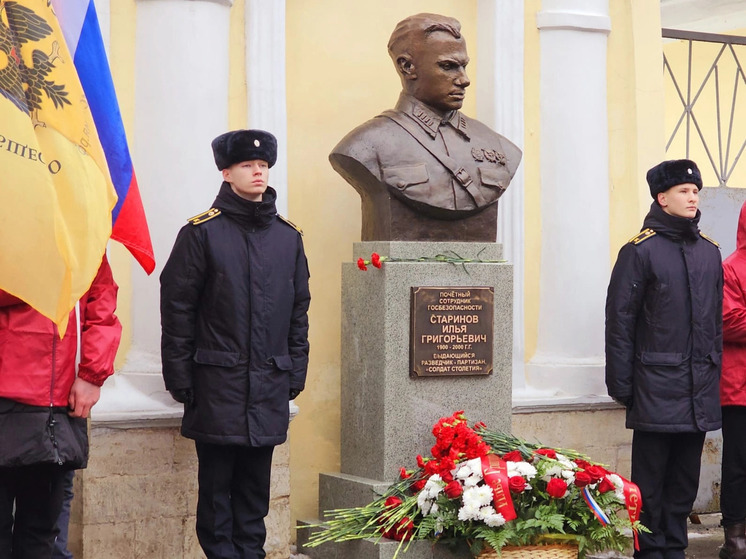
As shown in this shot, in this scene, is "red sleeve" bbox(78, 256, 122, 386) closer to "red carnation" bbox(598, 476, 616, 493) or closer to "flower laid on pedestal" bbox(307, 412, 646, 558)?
"flower laid on pedestal" bbox(307, 412, 646, 558)

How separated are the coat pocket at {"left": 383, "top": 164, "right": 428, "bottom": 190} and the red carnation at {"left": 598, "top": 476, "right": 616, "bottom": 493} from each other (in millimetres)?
1558

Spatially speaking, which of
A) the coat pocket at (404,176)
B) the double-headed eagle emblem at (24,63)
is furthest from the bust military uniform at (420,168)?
the double-headed eagle emblem at (24,63)

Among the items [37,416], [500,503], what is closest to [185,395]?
[37,416]

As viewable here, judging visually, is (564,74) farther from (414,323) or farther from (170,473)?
(170,473)

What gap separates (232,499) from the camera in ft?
16.4

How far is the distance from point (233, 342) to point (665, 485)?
7.27ft

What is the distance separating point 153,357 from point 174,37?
149 centimetres

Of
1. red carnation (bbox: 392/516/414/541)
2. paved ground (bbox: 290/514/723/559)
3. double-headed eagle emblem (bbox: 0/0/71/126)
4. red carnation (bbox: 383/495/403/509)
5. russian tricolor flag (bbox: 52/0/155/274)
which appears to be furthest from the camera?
paved ground (bbox: 290/514/723/559)

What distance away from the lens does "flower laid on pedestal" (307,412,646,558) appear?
4832mm

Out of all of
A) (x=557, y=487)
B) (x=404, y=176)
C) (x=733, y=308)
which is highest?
(x=404, y=176)

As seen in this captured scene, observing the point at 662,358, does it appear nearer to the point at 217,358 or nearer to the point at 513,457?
the point at 513,457

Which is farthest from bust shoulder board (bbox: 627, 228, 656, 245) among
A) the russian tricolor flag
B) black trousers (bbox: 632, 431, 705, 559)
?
the russian tricolor flag

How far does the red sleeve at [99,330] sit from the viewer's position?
3.80 metres

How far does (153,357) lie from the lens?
5.60m
